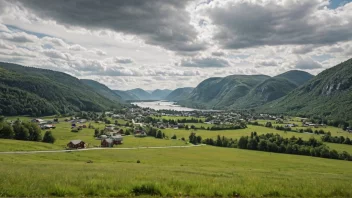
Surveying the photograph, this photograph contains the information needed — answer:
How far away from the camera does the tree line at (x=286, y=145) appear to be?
362 ft

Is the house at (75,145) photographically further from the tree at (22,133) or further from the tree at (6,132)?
the tree at (6,132)

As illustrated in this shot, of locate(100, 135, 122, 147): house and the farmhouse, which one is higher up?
locate(100, 135, 122, 147): house

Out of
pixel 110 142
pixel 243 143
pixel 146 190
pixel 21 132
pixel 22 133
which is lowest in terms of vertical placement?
pixel 243 143

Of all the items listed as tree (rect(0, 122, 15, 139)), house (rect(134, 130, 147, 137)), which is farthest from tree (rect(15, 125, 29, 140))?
house (rect(134, 130, 147, 137))

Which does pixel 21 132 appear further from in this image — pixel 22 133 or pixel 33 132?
pixel 33 132

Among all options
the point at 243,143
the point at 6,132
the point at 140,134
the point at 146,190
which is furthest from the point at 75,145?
the point at 146,190

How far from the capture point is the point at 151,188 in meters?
14.0

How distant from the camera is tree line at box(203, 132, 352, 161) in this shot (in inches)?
4345

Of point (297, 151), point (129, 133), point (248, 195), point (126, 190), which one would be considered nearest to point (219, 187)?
point (248, 195)

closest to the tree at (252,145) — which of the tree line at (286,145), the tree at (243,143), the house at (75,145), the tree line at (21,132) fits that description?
the tree line at (286,145)

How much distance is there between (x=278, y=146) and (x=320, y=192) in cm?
11563

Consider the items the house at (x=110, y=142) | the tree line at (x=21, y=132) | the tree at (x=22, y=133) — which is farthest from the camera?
the house at (x=110, y=142)

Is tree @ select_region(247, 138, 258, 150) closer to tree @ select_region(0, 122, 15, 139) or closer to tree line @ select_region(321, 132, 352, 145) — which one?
tree line @ select_region(321, 132, 352, 145)

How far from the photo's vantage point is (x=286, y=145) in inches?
4843
